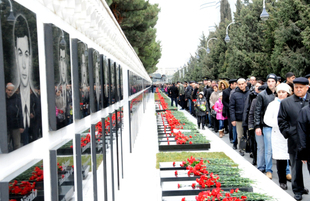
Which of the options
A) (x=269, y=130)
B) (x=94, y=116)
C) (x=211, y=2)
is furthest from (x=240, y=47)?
(x=211, y=2)

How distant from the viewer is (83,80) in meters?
3.18

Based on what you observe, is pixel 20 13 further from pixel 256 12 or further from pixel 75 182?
pixel 256 12

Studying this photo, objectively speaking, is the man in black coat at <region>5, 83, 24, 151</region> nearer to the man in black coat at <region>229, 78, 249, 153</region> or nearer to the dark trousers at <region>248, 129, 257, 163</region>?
the dark trousers at <region>248, 129, 257, 163</region>

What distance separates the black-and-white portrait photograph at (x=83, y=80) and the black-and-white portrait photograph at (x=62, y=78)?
1.28 feet

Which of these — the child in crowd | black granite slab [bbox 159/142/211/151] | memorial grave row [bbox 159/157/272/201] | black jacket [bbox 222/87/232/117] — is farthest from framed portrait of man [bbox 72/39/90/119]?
the child in crowd

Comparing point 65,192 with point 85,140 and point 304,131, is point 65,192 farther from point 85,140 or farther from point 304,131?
point 304,131

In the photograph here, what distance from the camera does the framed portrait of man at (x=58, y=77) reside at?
2.13m

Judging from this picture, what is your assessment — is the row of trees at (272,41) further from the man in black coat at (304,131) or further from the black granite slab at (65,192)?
the black granite slab at (65,192)

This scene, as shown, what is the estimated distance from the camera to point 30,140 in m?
1.75

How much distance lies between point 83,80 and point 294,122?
4.23 m

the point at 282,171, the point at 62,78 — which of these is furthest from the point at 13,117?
the point at 282,171

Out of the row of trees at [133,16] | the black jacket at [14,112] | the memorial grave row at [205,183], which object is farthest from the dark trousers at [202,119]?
the black jacket at [14,112]

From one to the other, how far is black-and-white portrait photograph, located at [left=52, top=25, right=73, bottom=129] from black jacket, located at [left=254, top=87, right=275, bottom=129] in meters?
5.73

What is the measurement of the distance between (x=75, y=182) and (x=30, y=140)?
1.17 metres
